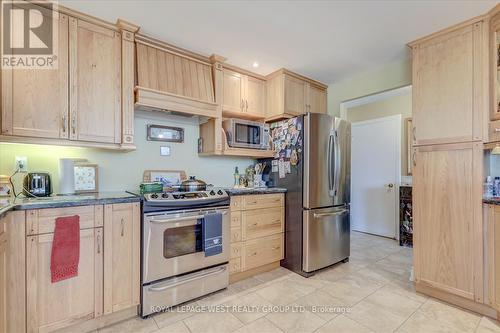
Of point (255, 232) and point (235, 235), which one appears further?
point (255, 232)

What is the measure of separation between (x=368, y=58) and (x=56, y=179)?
3.45m

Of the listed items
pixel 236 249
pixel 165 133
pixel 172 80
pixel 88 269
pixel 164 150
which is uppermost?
pixel 172 80

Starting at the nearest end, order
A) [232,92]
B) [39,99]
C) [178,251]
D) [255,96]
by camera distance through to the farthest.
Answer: [39,99]
[178,251]
[232,92]
[255,96]

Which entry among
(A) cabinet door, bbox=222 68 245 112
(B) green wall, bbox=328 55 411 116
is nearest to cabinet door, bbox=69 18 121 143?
A: (A) cabinet door, bbox=222 68 245 112

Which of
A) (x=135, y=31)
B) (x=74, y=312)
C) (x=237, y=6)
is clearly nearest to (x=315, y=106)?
(x=237, y=6)

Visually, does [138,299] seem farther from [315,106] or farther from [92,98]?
[315,106]

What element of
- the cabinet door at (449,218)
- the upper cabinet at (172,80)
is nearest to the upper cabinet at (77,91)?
the upper cabinet at (172,80)

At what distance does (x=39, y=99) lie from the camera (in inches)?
→ 72.4

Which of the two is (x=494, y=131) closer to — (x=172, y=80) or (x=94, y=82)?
(x=172, y=80)

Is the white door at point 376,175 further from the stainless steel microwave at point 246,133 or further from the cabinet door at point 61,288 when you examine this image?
the cabinet door at point 61,288

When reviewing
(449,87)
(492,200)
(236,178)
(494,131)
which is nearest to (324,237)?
(236,178)

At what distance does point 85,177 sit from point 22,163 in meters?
0.45

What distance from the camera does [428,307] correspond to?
2.05 meters

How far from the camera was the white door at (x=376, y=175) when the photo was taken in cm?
409
